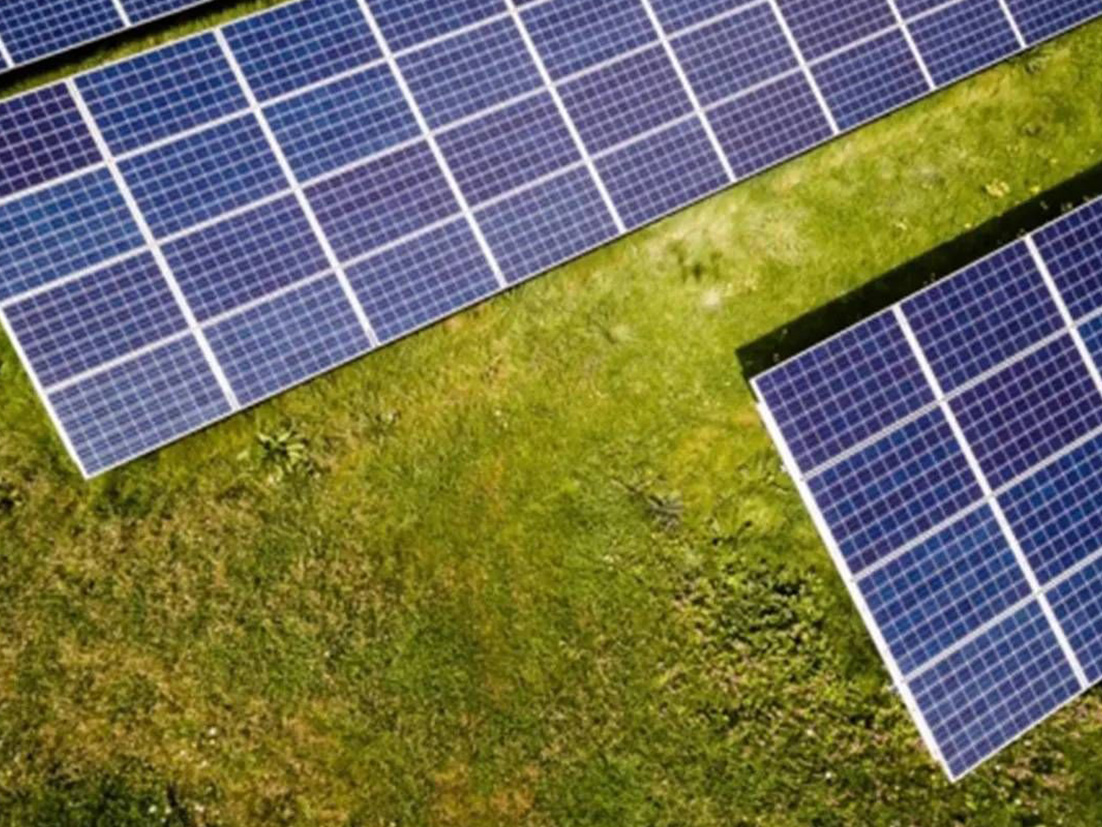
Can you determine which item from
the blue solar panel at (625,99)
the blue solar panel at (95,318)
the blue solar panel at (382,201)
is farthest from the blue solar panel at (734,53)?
the blue solar panel at (95,318)

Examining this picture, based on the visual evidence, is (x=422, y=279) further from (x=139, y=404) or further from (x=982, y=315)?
(x=982, y=315)

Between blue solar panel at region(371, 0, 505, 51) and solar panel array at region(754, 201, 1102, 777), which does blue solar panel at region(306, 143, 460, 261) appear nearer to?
blue solar panel at region(371, 0, 505, 51)

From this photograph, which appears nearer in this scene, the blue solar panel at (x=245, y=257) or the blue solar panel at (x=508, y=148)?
the blue solar panel at (x=245, y=257)

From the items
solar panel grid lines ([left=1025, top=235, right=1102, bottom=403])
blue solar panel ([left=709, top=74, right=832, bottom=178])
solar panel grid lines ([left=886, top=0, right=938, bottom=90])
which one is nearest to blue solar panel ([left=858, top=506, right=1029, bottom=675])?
solar panel grid lines ([left=1025, top=235, right=1102, bottom=403])

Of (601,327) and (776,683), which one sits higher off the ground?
(601,327)

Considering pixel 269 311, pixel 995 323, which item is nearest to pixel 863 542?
pixel 995 323

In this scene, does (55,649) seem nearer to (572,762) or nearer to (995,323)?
(572,762)

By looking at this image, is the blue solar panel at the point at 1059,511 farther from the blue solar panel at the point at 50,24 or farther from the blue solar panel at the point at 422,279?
the blue solar panel at the point at 50,24
